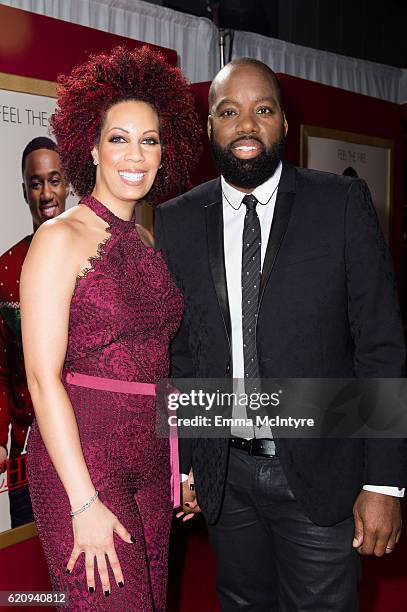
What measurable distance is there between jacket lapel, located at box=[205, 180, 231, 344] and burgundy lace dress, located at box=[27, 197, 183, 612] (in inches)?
7.2

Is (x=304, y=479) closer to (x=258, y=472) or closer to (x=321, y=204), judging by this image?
(x=258, y=472)

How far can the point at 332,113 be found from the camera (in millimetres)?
4410

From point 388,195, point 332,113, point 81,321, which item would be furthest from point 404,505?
point 81,321

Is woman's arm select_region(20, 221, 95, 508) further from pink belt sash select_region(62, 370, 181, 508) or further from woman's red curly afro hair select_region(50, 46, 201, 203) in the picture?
woman's red curly afro hair select_region(50, 46, 201, 203)

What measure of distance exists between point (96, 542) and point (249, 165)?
1.10 metres

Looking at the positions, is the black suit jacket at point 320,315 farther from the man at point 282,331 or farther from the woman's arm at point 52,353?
the woman's arm at point 52,353

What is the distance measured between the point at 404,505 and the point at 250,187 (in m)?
3.17

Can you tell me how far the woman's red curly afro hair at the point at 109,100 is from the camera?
1.98m

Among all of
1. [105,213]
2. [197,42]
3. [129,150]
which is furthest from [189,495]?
[197,42]

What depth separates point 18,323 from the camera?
8.75ft

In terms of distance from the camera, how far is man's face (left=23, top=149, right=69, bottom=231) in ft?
8.91

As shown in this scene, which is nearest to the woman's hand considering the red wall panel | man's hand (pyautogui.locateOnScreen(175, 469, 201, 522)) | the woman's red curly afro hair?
man's hand (pyautogui.locateOnScreen(175, 469, 201, 522))

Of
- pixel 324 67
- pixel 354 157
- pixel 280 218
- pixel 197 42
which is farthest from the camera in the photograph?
pixel 324 67

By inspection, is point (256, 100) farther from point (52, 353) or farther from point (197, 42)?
point (197, 42)
